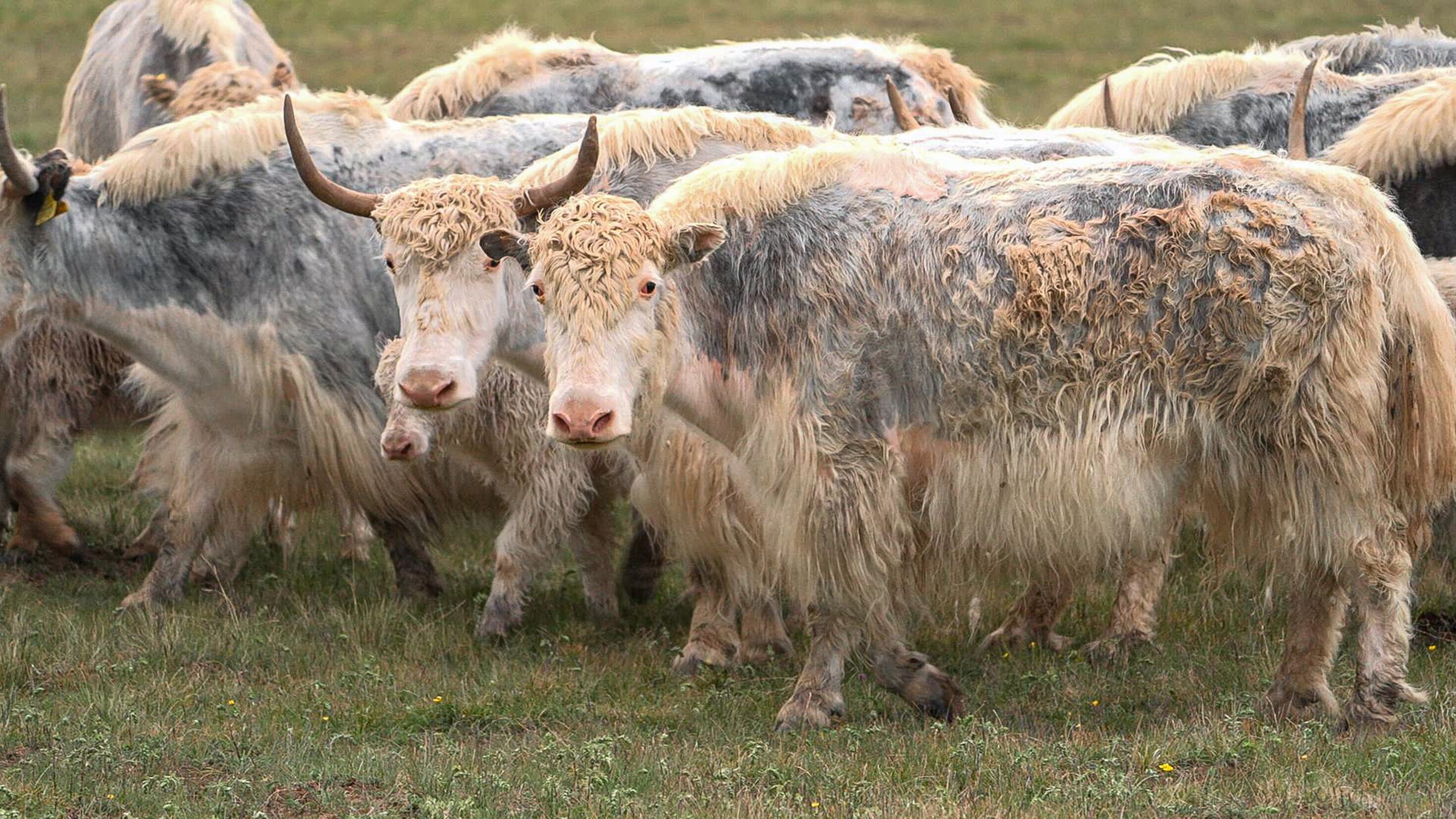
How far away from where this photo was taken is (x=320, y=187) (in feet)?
19.5

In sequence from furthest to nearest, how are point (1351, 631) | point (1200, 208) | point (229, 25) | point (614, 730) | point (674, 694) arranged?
1. point (229, 25)
2. point (1351, 631)
3. point (674, 694)
4. point (614, 730)
5. point (1200, 208)

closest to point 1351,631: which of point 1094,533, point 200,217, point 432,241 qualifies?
point 1094,533

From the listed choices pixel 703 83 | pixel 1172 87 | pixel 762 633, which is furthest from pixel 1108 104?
pixel 762 633

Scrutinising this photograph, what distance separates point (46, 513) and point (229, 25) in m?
4.18

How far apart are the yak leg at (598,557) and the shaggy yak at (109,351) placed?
1.26 m

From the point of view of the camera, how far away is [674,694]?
5.93 meters

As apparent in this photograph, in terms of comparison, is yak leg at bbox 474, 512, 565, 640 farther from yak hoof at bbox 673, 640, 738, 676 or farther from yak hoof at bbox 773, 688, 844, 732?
→ yak hoof at bbox 773, 688, 844, 732

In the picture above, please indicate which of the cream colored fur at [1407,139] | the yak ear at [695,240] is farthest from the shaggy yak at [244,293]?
the cream colored fur at [1407,139]

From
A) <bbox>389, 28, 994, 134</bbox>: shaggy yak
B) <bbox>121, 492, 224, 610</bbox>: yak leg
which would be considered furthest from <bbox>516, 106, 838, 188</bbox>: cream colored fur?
A: <bbox>389, 28, 994, 134</bbox>: shaggy yak

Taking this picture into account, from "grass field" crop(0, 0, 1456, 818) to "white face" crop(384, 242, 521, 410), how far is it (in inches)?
41.1

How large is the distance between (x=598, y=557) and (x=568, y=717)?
1415 millimetres

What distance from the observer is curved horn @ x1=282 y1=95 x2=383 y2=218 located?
588 cm

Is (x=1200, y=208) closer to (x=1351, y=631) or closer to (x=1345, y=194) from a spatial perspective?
(x=1345, y=194)

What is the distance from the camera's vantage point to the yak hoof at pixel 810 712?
17.5ft
